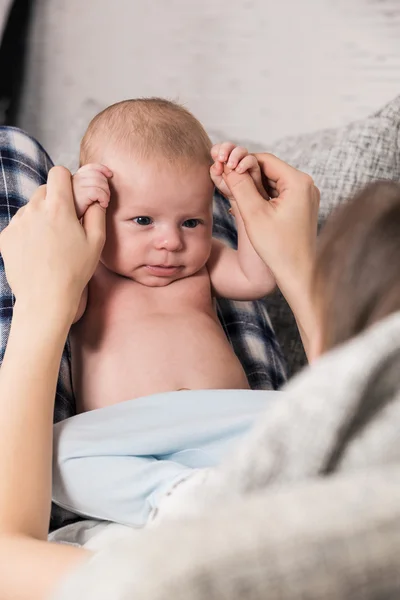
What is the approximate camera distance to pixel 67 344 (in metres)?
1.08

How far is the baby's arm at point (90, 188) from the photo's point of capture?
3.15 ft

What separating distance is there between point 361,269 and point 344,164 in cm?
96

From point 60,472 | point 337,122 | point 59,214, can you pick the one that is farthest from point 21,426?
point 337,122

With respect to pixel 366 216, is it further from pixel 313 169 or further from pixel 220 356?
pixel 313 169

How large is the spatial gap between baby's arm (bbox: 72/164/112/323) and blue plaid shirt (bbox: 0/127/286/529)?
0.58 feet

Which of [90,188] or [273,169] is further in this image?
[273,169]

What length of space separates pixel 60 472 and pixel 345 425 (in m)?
0.53

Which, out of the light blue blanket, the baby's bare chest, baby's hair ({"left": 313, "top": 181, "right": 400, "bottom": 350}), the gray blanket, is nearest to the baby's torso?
the baby's bare chest

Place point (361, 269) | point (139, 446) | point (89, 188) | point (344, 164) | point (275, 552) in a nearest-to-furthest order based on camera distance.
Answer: point (275, 552) → point (361, 269) → point (139, 446) → point (89, 188) → point (344, 164)

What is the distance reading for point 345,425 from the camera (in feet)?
1.31

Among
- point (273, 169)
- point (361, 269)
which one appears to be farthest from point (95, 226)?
point (361, 269)

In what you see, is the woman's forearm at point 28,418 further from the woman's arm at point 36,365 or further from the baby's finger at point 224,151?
the baby's finger at point 224,151

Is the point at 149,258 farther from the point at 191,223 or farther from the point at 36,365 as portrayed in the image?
the point at 36,365

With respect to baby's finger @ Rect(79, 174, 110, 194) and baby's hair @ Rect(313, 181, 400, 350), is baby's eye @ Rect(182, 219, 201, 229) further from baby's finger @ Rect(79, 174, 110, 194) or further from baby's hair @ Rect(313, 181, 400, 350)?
baby's hair @ Rect(313, 181, 400, 350)
